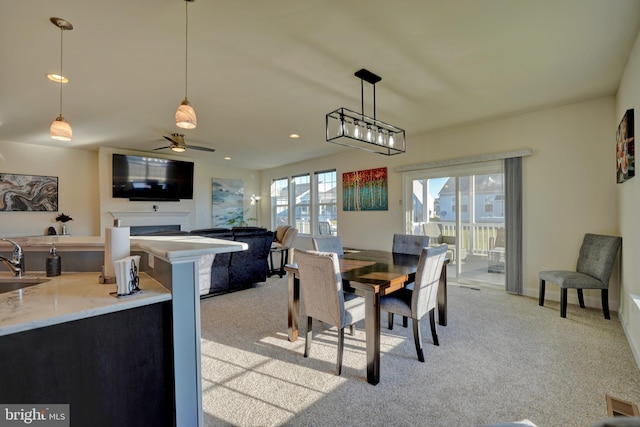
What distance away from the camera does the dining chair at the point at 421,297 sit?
2.29m

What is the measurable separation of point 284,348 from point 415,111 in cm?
343

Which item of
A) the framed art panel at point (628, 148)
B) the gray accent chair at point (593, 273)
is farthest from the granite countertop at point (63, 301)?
the gray accent chair at point (593, 273)

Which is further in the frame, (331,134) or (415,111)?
(331,134)

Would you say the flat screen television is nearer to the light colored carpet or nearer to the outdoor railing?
the light colored carpet

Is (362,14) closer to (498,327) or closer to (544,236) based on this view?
(498,327)

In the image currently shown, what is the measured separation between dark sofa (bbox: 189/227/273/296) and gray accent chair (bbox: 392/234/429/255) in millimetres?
2078

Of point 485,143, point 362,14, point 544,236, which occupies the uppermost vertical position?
point 362,14

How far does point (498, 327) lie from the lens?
9.86 feet

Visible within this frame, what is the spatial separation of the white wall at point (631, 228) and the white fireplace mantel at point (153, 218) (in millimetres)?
7605

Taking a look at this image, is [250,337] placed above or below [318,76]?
→ below

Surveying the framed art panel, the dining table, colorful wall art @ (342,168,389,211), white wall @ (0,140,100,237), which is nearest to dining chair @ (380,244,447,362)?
the dining table

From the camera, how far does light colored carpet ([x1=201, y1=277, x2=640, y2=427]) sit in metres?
1.76

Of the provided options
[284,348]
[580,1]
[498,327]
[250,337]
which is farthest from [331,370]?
[580,1]

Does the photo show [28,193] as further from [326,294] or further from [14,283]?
[326,294]
